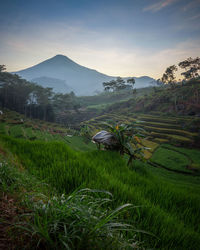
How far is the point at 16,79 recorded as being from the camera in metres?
57.9

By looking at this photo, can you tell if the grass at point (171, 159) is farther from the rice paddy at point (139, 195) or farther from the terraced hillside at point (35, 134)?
the rice paddy at point (139, 195)

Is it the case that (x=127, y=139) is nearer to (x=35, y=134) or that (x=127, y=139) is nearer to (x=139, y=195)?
(x=139, y=195)

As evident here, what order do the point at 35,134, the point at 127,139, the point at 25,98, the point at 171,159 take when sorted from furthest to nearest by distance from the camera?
1. the point at 25,98
2. the point at 35,134
3. the point at 171,159
4. the point at 127,139

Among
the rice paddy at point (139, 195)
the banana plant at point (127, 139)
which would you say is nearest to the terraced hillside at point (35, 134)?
the banana plant at point (127, 139)

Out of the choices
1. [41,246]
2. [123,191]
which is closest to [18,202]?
[41,246]

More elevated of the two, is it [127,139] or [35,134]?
[127,139]

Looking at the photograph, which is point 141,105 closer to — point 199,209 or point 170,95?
point 170,95

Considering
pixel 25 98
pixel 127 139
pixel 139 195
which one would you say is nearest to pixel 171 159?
pixel 127 139

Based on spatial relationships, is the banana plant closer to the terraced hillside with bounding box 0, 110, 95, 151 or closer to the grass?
the grass

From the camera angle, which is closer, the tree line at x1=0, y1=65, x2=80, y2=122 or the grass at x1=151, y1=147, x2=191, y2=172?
the grass at x1=151, y1=147, x2=191, y2=172

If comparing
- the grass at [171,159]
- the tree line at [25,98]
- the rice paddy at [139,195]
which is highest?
the tree line at [25,98]

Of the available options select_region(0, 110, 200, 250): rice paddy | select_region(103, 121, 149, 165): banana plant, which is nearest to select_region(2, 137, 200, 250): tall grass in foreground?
select_region(0, 110, 200, 250): rice paddy

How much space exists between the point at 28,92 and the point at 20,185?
69391 mm

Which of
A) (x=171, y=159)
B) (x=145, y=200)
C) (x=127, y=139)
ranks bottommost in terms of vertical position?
(x=171, y=159)
